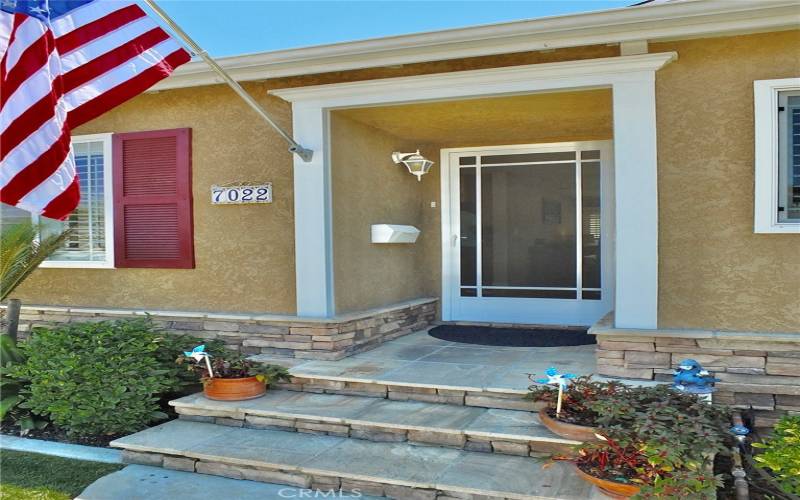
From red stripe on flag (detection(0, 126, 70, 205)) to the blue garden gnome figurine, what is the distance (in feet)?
13.9

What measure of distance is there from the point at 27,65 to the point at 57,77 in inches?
6.6

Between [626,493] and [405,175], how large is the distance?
4.95m

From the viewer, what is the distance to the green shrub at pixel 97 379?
16.4 feet

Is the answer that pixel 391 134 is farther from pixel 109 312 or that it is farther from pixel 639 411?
pixel 639 411

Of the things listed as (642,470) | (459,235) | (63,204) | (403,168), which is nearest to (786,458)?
(642,470)

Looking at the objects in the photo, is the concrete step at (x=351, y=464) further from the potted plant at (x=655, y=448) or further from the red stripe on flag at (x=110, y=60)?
the red stripe on flag at (x=110, y=60)

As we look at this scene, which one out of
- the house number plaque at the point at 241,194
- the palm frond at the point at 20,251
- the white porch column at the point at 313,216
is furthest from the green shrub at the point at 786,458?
the palm frond at the point at 20,251

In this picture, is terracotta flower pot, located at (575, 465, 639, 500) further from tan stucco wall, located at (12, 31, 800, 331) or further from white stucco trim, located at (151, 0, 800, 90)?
white stucco trim, located at (151, 0, 800, 90)

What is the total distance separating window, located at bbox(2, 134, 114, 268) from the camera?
Result: 273 inches

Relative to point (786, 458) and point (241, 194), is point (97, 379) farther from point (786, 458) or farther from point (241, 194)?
point (786, 458)

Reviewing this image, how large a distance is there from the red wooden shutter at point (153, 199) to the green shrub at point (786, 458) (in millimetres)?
5298

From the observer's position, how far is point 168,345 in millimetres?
5730

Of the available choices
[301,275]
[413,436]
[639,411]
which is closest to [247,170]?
[301,275]

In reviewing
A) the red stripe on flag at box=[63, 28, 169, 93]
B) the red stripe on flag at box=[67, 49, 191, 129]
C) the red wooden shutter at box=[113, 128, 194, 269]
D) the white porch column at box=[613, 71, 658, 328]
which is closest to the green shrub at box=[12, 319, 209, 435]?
the red wooden shutter at box=[113, 128, 194, 269]
